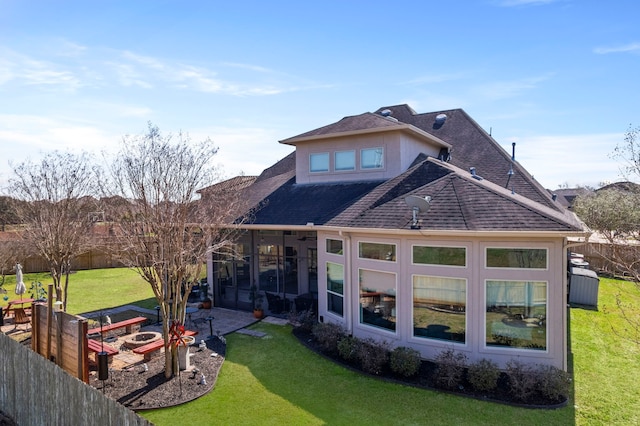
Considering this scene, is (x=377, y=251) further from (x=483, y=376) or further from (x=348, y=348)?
(x=483, y=376)

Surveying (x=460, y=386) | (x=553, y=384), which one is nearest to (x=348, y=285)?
(x=460, y=386)

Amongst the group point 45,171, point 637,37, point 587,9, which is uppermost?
point 587,9

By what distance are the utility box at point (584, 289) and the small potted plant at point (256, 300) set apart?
44.3 ft

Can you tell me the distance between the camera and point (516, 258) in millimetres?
8914

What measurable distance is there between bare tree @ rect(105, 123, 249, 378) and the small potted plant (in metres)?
3.78

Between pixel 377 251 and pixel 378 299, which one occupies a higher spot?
pixel 377 251

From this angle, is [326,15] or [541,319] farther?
[326,15]

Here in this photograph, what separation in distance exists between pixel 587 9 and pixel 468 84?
6077mm

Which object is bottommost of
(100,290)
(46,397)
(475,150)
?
(100,290)

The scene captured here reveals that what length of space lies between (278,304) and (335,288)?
12.0 ft

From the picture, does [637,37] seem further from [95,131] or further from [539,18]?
[95,131]

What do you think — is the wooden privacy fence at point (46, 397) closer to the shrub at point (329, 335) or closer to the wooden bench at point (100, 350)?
the wooden bench at point (100, 350)

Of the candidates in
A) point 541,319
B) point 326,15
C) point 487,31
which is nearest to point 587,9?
point 487,31

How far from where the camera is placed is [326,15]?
40.1 feet
